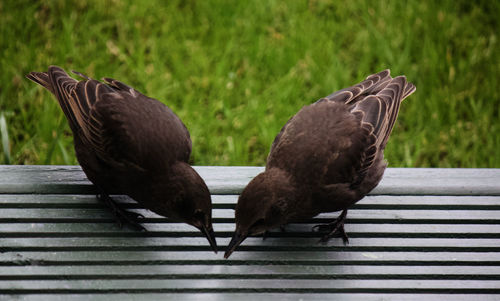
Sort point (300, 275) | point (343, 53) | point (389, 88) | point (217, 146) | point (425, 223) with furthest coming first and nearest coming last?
1. point (343, 53)
2. point (217, 146)
3. point (389, 88)
4. point (425, 223)
5. point (300, 275)

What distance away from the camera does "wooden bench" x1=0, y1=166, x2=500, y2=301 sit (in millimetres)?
2906

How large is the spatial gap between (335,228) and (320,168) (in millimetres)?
326

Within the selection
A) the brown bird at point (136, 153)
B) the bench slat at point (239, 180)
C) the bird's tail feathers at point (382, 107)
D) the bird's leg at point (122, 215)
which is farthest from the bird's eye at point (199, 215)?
the bird's tail feathers at point (382, 107)

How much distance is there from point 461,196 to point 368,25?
282 centimetres

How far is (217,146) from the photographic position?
5.02 metres

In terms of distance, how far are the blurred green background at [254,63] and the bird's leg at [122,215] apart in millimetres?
1389

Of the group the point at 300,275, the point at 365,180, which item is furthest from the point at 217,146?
the point at 300,275

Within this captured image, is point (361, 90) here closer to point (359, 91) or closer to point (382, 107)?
point (359, 91)

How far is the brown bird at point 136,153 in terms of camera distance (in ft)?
10.4

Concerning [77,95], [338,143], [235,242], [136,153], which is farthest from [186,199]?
[77,95]

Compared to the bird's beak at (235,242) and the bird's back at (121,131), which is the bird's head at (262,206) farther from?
the bird's back at (121,131)

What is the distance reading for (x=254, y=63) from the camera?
18.6ft

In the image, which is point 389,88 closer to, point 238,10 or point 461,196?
point 461,196

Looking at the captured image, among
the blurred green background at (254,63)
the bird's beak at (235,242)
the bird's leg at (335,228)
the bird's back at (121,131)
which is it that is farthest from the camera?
the blurred green background at (254,63)
